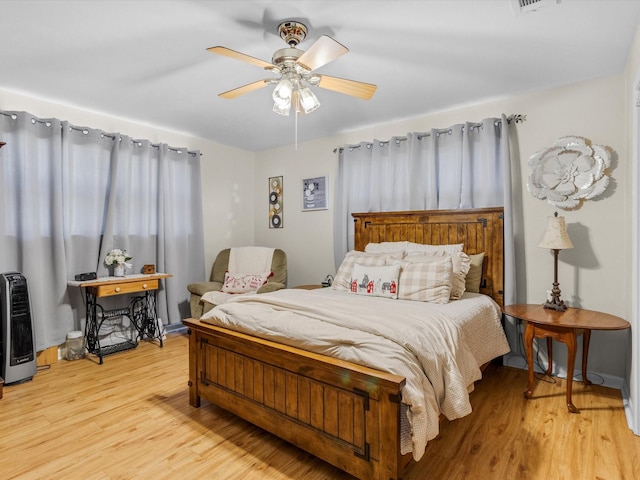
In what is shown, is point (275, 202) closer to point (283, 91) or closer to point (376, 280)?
point (376, 280)

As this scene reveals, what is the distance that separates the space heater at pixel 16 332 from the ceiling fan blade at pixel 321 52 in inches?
112

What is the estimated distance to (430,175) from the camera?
3592 millimetres

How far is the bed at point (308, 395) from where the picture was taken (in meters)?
1.56

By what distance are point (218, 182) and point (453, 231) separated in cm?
310

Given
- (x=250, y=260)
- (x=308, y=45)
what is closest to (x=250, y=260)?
(x=250, y=260)

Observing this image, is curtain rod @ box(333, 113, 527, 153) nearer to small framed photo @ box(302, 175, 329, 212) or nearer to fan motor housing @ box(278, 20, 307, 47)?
small framed photo @ box(302, 175, 329, 212)

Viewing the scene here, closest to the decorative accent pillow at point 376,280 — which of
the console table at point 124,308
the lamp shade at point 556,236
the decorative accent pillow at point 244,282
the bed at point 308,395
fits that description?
the bed at point 308,395

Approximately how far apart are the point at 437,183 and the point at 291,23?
2159 mm

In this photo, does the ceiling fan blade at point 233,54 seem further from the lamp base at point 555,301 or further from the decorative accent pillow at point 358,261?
the lamp base at point 555,301

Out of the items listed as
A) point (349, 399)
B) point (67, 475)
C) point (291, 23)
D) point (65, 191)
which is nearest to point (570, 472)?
point (349, 399)

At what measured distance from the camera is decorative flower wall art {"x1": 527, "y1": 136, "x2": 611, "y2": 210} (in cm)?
279

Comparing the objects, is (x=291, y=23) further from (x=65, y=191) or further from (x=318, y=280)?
(x=318, y=280)

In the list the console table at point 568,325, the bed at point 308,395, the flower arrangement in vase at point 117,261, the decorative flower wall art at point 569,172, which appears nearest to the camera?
the bed at point 308,395

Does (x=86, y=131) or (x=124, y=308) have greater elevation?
(x=86, y=131)
